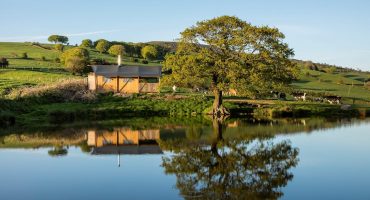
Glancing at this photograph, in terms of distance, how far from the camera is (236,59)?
5328cm

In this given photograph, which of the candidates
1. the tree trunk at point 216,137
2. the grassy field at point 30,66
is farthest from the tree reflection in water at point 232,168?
the grassy field at point 30,66

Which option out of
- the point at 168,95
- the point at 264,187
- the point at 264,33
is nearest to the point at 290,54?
the point at 264,33

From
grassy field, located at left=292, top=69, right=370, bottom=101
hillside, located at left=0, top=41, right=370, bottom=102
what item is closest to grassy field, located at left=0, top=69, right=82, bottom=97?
hillside, located at left=0, top=41, right=370, bottom=102

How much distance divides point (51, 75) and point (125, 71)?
2071cm

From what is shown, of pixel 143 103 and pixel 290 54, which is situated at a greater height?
pixel 290 54

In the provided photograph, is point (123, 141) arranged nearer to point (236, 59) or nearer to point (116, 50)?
point (236, 59)

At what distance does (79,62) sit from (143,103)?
30.9 metres

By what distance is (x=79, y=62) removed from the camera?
85312mm

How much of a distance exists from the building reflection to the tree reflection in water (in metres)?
2.05

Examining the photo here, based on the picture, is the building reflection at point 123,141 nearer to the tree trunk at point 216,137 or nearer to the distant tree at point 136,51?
the tree trunk at point 216,137

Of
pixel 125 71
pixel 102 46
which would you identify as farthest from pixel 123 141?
pixel 102 46

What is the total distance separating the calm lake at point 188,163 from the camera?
17234 mm

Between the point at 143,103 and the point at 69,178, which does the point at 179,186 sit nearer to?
the point at 69,178

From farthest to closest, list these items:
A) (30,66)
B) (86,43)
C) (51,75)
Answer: (86,43), (30,66), (51,75)
